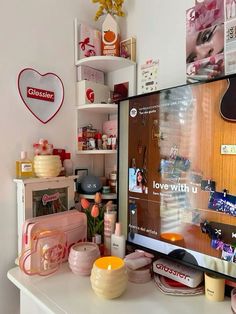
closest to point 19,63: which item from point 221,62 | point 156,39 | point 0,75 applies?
point 0,75

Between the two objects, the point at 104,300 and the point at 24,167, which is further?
the point at 24,167

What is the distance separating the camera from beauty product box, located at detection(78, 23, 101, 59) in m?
1.31

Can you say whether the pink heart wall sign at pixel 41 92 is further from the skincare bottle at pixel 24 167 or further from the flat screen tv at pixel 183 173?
the flat screen tv at pixel 183 173

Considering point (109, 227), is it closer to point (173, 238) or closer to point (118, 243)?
point (118, 243)

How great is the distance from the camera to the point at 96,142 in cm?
137

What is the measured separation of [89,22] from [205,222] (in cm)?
123

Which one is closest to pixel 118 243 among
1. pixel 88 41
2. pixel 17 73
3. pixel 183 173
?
pixel 183 173

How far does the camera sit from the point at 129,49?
131cm

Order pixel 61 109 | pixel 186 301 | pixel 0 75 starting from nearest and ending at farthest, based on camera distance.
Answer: pixel 186 301 → pixel 0 75 → pixel 61 109

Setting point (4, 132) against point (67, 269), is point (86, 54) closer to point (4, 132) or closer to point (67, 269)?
point (4, 132)

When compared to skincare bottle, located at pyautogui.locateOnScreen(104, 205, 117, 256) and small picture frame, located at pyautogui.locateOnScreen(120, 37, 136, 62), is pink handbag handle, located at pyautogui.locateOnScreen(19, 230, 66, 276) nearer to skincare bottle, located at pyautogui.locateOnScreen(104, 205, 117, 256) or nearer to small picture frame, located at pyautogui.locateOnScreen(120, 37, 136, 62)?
skincare bottle, located at pyautogui.locateOnScreen(104, 205, 117, 256)

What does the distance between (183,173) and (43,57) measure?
2.93 feet

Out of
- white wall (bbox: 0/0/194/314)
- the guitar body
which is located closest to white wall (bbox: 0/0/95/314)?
white wall (bbox: 0/0/194/314)

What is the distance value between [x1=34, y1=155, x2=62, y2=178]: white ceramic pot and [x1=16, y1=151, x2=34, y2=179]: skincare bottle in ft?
0.09
